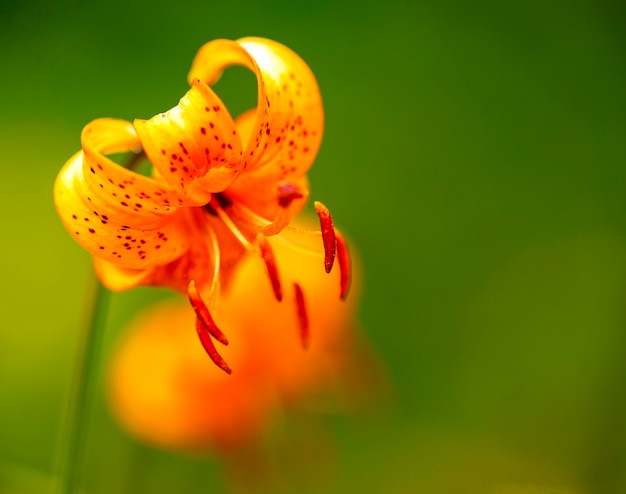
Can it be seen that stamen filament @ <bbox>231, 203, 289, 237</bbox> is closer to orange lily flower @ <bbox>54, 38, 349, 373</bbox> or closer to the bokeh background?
orange lily flower @ <bbox>54, 38, 349, 373</bbox>

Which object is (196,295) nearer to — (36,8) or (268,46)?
(268,46)

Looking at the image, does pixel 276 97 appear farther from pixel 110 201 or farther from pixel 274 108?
pixel 110 201

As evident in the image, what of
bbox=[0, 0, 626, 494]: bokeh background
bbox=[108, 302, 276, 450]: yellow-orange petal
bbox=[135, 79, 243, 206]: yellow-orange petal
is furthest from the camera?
bbox=[0, 0, 626, 494]: bokeh background

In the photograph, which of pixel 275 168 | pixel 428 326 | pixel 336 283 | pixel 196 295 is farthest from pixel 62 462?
pixel 428 326

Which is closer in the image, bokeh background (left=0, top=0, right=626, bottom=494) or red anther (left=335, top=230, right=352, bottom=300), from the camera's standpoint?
red anther (left=335, top=230, right=352, bottom=300)

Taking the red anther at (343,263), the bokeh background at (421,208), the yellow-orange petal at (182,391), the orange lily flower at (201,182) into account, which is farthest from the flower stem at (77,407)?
the bokeh background at (421,208)

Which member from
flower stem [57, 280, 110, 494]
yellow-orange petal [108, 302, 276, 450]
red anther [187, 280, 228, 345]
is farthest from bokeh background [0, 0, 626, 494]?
red anther [187, 280, 228, 345]

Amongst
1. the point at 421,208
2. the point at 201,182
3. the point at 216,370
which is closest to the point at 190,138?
the point at 201,182

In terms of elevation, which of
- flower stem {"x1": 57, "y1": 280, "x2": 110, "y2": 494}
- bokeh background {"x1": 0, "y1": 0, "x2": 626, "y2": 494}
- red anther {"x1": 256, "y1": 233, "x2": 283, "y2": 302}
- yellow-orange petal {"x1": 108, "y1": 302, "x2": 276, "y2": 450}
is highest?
bokeh background {"x1": 0, "y1": 0, "x2": 626, "y2": 494}
